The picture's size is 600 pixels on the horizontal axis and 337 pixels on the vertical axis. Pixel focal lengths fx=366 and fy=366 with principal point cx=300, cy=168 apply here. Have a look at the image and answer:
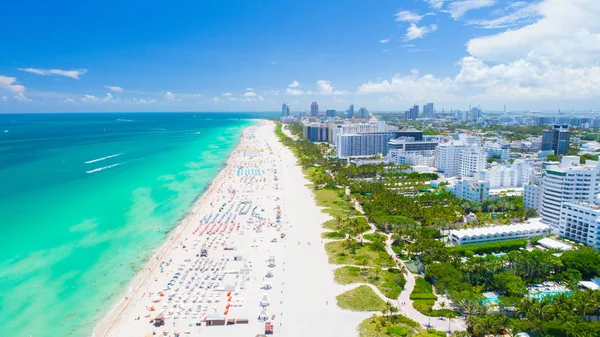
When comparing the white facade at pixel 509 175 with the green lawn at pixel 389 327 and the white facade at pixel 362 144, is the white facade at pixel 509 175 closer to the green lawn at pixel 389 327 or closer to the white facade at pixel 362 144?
the white facade at pixel 362 144

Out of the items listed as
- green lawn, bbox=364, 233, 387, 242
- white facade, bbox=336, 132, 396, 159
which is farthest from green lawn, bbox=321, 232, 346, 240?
white facade, bbox=336, 132, 396, 159

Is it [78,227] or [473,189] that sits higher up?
[473,189]

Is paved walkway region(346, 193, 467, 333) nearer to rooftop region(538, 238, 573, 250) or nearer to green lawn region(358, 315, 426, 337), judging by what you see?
green lawn region(358, 315, 426, 337)

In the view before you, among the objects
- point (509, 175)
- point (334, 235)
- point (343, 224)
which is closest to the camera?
point (334, 235)

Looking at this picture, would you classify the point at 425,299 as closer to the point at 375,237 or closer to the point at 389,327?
A: the point at 389,327

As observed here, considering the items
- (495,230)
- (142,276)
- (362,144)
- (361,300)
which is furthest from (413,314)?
(362,144)

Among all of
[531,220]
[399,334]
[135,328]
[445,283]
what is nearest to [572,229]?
[531,220]

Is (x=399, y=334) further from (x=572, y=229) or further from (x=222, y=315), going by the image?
(x=572, y=229)
